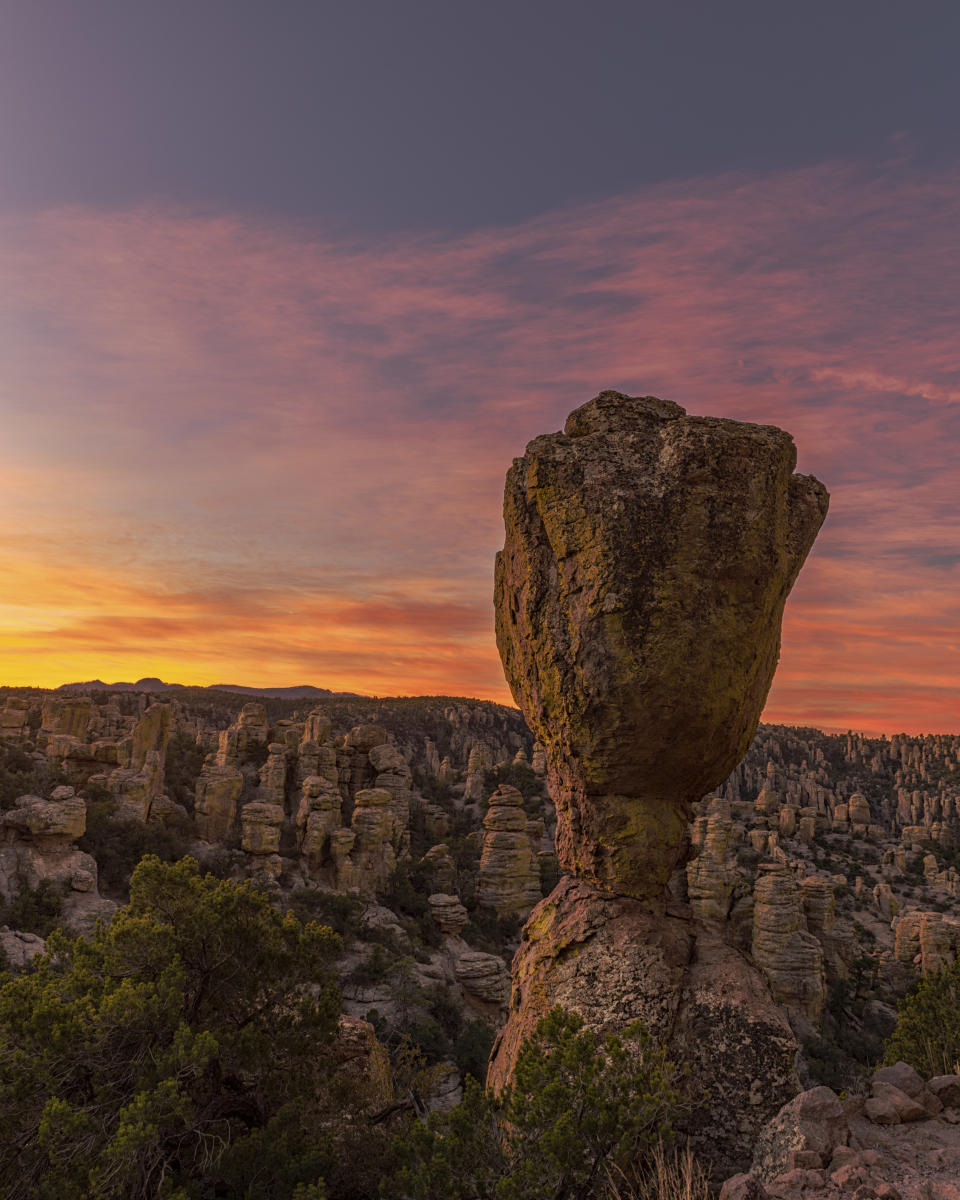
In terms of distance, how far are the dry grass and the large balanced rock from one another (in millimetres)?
2932

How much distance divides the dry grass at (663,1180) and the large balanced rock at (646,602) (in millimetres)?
2932

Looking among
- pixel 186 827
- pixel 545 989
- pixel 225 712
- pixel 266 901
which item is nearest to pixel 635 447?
pixel 545 989

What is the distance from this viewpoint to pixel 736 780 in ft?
351

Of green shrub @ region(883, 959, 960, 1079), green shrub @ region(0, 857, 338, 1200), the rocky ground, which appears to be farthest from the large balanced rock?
green shrub @ region(883, 959, 960, 1079)

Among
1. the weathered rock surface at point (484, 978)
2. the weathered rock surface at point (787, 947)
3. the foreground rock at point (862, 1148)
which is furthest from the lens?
the weathered rock surface at point (787, 947)

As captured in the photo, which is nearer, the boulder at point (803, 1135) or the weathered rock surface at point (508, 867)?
the boulder at point (803, 1135)

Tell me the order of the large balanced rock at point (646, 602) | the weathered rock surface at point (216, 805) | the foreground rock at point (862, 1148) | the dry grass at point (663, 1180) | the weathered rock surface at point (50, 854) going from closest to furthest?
the foreground rock at point (862, 1148) < the dry grass at point (663, 1180) < the large balanced rock at point (646, 602) < the weathered rock surface at point (50, 854) < the weathered rock surface at point (216, 805)

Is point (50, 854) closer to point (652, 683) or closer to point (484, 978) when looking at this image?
point (484, 978)

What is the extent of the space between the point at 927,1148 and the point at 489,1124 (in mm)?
4631

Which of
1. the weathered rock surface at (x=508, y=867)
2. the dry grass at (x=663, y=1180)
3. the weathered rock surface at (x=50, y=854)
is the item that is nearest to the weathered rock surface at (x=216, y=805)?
the weathered rock surface at (x=50, y=854)

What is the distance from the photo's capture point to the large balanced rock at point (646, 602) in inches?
361

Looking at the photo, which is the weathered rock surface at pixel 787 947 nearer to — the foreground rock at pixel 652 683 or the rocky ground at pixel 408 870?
the rocky ground at pixel 408 870

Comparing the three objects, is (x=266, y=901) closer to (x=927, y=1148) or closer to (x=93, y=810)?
(x=927, y=1148)

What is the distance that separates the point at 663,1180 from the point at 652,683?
5080 millimetres
